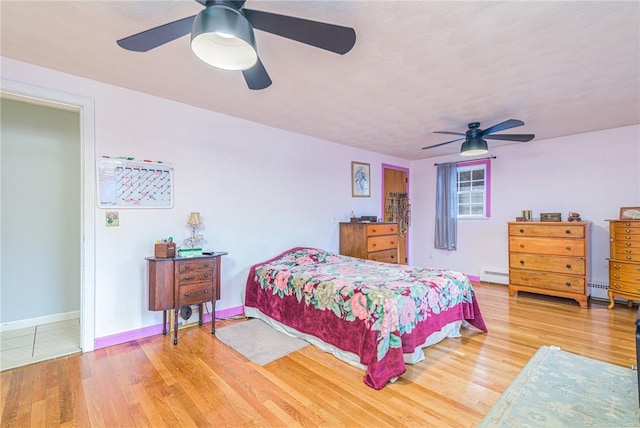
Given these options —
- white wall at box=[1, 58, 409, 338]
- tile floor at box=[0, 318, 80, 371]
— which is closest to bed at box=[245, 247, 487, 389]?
white wall at box=[1, 58, 409, 338]

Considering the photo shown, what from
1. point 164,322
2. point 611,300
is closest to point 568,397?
point 611,300

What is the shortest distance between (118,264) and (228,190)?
1342mm

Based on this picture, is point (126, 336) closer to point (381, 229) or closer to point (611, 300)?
point (381, 229)

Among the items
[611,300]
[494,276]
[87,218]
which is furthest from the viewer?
[494,276]

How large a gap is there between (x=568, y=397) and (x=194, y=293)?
3044 mm

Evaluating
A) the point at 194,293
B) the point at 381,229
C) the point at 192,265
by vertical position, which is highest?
the point at 381,229

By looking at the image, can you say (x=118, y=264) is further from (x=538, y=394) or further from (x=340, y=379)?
(x=538, y=394)

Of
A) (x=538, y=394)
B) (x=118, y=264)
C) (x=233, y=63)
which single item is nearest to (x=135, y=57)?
(x=233, y=63)

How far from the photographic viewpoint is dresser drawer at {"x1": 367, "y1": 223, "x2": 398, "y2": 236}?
446cm

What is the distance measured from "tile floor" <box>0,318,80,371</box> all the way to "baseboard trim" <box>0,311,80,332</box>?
69mm

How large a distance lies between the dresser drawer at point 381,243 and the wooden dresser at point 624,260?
9.02 ft

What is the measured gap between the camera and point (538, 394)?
78.6 inches

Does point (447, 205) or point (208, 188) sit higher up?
point (208, 188)

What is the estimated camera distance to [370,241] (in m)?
4.45
